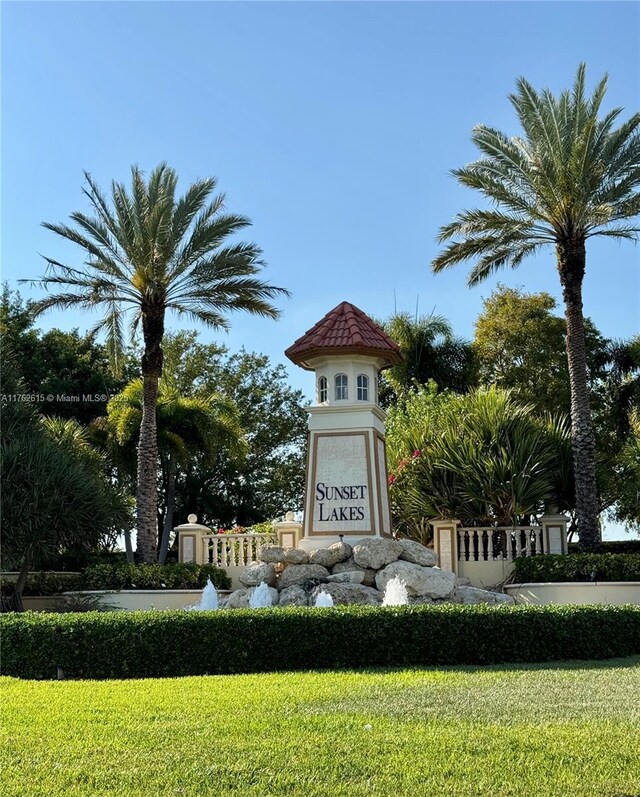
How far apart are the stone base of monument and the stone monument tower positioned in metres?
0.97

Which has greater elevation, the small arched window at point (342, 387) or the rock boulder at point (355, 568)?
the small arched window at point (342, 387)

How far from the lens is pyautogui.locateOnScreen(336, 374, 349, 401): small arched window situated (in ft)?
73.8

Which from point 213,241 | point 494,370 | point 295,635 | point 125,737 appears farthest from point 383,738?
point 494,370

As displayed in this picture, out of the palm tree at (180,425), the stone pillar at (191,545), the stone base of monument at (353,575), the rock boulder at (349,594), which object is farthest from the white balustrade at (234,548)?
the palm tree at (180,425)

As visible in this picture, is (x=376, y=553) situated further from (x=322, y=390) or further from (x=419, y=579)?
(x=322, y=390)

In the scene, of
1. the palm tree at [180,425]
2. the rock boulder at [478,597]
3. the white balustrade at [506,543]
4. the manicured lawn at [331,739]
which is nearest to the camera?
the manicured lawn at [331,739]

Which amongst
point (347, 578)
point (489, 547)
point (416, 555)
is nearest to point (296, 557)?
point (347, 578)

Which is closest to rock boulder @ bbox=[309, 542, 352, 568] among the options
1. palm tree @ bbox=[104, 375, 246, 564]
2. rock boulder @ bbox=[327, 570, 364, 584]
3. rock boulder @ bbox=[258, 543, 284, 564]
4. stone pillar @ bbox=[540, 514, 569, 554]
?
Result: rock boulder @ bbox=[327, 570, 364, 584]

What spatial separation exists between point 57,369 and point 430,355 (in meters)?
15.5

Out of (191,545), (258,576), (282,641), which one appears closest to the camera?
(282,641)

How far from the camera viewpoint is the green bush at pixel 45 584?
2264cm

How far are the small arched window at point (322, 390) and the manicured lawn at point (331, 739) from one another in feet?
37.2

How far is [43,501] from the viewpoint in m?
20.7

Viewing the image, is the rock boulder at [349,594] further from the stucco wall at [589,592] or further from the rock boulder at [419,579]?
the stucco wall at [589,592]
